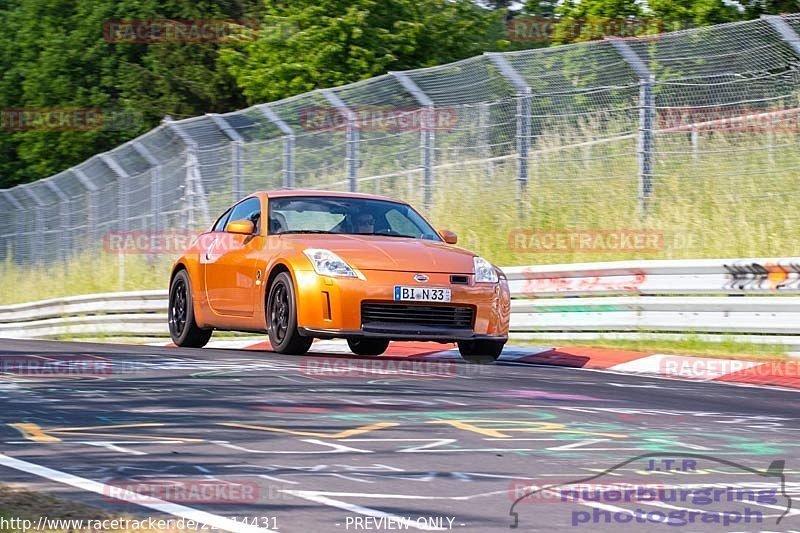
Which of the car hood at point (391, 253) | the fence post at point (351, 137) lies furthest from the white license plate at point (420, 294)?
the fence post at point (351, 137)

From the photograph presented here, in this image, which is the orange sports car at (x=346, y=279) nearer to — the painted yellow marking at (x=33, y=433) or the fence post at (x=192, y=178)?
the painted yellow marking at (x=33, y=433)

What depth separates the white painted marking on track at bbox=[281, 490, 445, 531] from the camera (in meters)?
4.62

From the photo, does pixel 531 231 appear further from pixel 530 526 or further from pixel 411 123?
pixel 530 526

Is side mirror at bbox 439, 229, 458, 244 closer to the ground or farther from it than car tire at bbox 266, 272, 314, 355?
farther from it

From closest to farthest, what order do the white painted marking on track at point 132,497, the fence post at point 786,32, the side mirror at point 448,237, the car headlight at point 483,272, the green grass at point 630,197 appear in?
the white painted marking on track at point 132,497, the car headlight at point 483,272, the side mirror at point 448,237, the fence post at point 786,32, the green grass at point 630,197

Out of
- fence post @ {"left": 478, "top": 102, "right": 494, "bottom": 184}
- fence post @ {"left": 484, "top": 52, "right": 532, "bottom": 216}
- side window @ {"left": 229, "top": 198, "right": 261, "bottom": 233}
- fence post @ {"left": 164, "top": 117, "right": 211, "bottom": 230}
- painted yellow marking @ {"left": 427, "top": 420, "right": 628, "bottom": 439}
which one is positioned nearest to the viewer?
painted yellow marking @ {"left": 427, "top": 420, "right": 628, "bottom": 439}

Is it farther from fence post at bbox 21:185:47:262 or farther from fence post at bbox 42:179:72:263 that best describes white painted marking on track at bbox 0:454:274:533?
fence post at bbox 21:185:47:262

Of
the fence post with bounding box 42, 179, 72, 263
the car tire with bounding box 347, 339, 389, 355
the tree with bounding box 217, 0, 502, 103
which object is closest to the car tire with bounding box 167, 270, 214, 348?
the car tire with bounding box 347, 339, 389, 355

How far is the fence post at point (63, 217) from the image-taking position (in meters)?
27.5

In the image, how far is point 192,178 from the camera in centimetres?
2247

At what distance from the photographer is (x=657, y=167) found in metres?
15.7

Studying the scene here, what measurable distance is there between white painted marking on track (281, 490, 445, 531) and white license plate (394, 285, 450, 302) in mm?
6004

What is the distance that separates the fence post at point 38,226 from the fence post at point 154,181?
18.2 ft

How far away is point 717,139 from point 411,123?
4116mm
